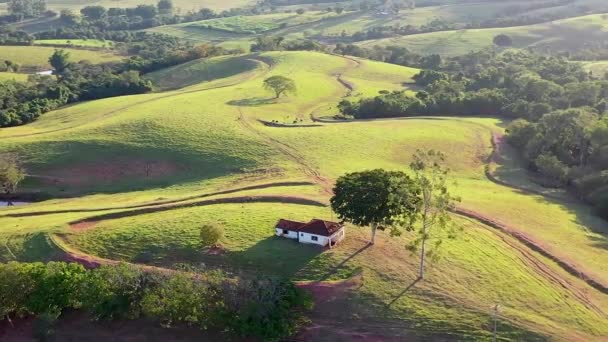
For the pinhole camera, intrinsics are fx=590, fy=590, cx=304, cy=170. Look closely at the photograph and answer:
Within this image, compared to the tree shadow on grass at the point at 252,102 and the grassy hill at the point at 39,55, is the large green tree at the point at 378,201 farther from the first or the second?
the grassy hill at the point at 39,55

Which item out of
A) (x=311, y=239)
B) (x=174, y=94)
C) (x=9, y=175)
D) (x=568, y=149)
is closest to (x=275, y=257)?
(x=311, y=239)

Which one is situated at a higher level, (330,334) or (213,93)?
(213,93)

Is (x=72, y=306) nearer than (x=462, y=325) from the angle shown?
No

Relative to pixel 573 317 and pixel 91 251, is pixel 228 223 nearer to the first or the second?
pixel 91 251

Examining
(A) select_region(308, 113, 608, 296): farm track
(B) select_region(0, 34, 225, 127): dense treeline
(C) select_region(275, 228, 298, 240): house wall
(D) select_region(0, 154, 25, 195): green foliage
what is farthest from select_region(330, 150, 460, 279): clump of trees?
(B) select_region(0, 34, 225, 127): dense treeline

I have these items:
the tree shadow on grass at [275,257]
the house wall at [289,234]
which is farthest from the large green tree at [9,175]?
the house wall at [289,234]

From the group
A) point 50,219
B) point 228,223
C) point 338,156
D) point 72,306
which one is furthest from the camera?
point 338,156

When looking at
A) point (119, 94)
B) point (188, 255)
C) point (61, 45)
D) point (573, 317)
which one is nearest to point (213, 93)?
point (119, 94)
